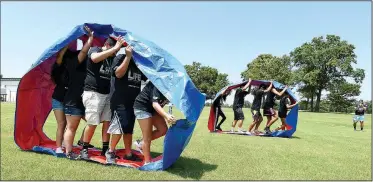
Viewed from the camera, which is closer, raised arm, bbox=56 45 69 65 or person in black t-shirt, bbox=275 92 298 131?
raised arm, bbox=56 45 69 65

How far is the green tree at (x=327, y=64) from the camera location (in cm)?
6400

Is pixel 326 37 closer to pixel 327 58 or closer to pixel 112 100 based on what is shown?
pixel 327 58

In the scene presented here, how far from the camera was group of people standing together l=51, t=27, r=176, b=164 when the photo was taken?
6.45 m

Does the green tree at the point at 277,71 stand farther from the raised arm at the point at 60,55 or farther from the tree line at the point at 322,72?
the raised arm at the point at 60,55

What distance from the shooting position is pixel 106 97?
22.8 feet

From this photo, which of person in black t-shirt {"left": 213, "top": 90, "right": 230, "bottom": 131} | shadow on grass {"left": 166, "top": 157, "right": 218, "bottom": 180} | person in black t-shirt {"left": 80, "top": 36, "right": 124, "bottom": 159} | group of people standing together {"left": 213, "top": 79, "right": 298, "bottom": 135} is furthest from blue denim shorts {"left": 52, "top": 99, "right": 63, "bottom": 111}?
person in black t-shirt {"left": 213, "top": 90, "right": 230, "bottom": 131}

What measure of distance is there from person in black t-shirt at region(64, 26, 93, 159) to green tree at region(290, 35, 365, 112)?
6055 centimetres

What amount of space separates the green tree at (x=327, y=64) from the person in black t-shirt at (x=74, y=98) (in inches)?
2384

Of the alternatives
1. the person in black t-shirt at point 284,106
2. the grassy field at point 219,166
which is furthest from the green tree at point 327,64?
the grassy field at point 219,166

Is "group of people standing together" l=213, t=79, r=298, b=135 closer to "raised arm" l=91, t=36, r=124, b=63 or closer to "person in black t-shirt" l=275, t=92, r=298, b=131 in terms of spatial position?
"person in black t-shirt" l=275, t=92, r=298, b=131

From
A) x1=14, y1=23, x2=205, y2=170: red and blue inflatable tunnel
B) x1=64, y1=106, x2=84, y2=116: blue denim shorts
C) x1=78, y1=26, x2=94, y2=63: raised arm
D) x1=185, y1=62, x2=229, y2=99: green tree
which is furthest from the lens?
x1=185, y1=62, x2=229, y2=99: green tree

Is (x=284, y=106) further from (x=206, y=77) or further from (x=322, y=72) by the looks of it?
(x=206, y=77)

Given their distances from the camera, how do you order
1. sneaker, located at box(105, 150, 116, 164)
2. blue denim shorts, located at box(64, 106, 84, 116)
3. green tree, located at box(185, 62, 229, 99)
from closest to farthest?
sneaker, located at box(105, 150, 116, 164)
blue denim shorts, located at box(64, 106, 84, 116)
green tree, located at box(185, 62, 229, 99)

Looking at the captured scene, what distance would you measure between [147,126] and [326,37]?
67770mm
